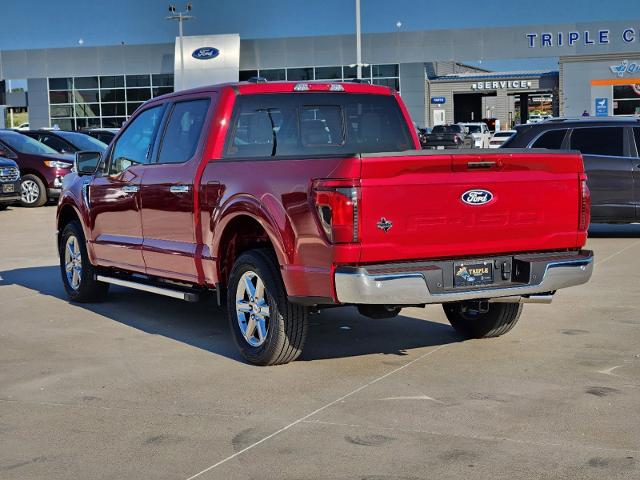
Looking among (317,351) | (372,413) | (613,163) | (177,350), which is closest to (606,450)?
(372,413)

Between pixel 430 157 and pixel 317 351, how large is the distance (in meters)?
1.94

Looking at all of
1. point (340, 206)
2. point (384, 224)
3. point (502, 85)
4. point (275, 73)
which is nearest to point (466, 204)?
point (384, 224)

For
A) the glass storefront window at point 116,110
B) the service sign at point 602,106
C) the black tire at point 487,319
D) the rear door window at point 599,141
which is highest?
the glass storefront window at point 116,110

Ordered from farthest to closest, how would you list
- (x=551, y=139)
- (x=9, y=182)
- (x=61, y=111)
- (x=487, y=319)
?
(x=61, y=111) < (x=9, y=182) < (x=551, y=139) < (x=487, y=319)

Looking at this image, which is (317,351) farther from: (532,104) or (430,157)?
(532,104)

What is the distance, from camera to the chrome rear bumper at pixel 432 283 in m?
6.14

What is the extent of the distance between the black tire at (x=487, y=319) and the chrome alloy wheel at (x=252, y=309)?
4.75 ft

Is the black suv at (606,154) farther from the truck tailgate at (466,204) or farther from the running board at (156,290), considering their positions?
the truck tailgate at (466,204)

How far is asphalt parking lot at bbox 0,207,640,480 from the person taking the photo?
4.96 meters

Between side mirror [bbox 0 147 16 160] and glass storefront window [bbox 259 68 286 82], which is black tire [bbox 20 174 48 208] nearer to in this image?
side mirror [bbox 0 147 16 160]

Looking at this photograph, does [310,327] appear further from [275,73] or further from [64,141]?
[275,73]

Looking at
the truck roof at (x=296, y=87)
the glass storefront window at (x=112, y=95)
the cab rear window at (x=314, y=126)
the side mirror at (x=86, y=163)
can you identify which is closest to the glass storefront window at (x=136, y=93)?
the glass storefront window at (x=112, y=95)

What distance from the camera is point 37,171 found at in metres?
23.5

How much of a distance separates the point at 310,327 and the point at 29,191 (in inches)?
647
